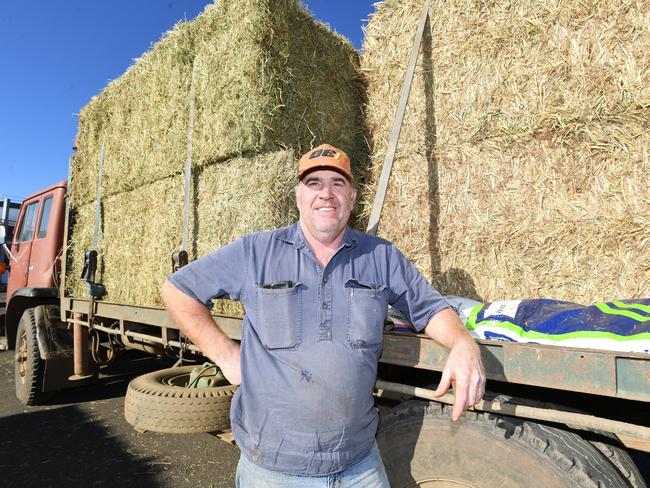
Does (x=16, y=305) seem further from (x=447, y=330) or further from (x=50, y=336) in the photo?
(x=447, y=330)

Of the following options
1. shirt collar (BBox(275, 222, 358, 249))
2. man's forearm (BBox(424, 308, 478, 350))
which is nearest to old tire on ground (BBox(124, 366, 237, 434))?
shirt collar (BBox(275, 222, 358, 249))

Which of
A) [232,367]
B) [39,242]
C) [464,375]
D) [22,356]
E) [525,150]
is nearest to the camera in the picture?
[464,375]

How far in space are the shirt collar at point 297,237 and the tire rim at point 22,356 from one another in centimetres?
549

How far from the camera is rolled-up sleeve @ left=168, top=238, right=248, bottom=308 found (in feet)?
7.25

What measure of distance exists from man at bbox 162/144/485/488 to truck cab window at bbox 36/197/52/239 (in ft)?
17.4

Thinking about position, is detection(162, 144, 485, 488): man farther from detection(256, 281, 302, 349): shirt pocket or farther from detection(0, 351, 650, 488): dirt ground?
detection(0, 351, 650, 488): dirt ground

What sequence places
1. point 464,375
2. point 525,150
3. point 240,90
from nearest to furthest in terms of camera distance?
point 464,375
point 525,150
point 240,90

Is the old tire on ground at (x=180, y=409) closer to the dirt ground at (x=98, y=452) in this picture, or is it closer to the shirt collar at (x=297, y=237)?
the dirt ground at (x=98, y=452)

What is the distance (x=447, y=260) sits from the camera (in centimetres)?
356

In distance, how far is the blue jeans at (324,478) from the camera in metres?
1.93

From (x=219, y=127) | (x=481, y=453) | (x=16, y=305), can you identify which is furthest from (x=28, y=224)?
(x=481, y=453)

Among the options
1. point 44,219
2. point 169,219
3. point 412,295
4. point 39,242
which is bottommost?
point 412,295

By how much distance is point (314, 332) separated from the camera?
2.02 m

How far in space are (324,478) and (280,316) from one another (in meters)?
0.68
